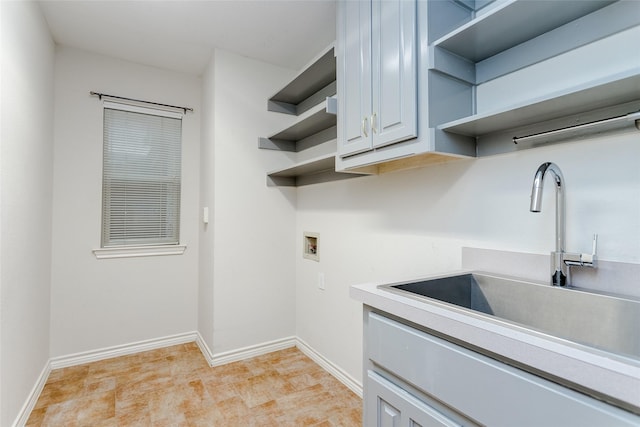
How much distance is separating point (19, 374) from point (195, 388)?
0.95 metres

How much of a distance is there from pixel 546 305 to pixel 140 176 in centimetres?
296

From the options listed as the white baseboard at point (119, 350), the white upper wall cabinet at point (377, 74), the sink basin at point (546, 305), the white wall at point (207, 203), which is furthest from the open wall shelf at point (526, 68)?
the white baseboard at point (119, 350)

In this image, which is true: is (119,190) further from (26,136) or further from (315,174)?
(315,174)

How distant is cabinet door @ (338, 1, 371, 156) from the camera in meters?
1.61

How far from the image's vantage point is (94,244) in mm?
2662

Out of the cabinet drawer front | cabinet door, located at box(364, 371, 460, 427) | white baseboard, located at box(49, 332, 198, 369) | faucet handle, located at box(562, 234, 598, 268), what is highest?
faucet handle, located at box(562, 234, 598, 268)

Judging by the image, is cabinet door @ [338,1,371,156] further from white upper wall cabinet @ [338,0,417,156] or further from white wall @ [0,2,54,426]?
white wall @ [0,2,54,426]

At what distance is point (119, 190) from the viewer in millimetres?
2764

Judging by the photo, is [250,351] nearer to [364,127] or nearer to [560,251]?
[364,127]

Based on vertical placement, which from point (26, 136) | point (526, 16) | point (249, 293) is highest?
point (526, 16)

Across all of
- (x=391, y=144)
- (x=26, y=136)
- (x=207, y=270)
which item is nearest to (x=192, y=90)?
(x=26, y=136)

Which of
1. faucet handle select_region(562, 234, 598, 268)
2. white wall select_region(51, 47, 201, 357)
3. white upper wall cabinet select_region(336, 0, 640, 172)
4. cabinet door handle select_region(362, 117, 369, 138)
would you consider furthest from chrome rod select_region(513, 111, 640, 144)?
white wall select_region(51, 47, 201, 357)

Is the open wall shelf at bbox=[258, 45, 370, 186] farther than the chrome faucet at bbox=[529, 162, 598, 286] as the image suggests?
Yes

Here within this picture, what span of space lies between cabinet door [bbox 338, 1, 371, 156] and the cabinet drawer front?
3.03ft
